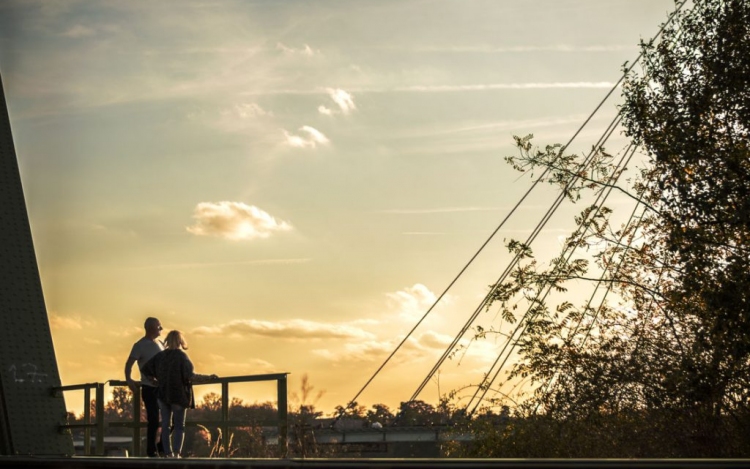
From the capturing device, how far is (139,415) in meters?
11.9

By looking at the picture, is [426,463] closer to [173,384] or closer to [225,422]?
[173,384]

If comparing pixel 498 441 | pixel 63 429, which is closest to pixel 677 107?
pixel 498 441

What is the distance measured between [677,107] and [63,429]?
9874mm

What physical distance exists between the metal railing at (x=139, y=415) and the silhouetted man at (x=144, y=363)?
0.48 metres

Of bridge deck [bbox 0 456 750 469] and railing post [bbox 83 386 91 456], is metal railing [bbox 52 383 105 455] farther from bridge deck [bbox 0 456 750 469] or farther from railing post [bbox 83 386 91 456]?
bridge deck [bbox 0 456 750 469]

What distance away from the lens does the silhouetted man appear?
10.5 m

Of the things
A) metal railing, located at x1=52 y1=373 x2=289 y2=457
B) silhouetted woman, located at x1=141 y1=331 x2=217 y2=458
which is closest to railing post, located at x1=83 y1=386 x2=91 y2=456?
metal railing, located at x1=52 y1=373 x2=289 y2=457

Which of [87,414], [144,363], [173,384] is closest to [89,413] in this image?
[87,414]

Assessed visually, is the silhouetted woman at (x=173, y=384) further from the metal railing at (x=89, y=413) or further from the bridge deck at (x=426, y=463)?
Answer: the bridge deck at (x=426, y=463)

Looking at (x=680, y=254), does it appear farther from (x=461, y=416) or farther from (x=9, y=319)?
(x=9, y=319)

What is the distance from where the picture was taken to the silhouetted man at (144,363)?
10.5 m

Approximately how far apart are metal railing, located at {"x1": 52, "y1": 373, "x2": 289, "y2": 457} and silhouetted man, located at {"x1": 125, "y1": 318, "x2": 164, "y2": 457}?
48 centimetres

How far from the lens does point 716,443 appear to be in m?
13.8

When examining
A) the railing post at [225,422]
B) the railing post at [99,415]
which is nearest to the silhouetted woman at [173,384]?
the railing post at [225,422]
